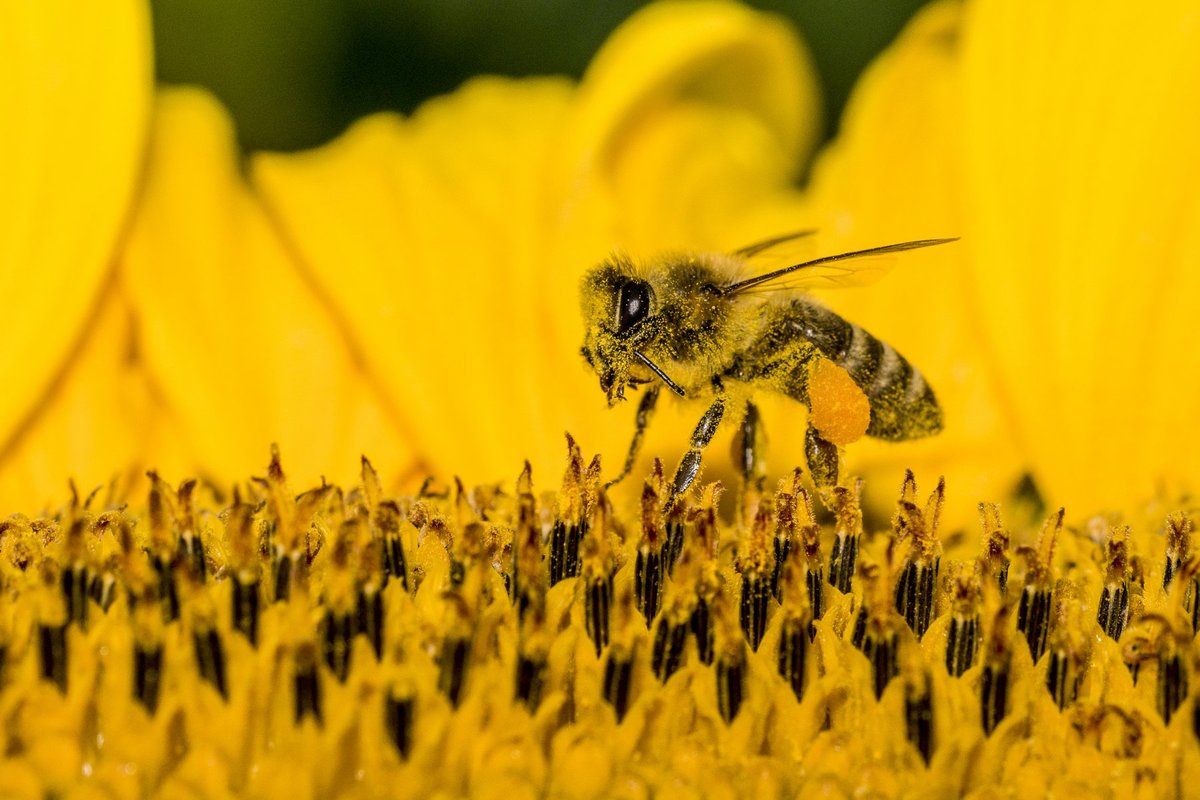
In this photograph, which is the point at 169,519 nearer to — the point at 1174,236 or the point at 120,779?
the point at 120,779

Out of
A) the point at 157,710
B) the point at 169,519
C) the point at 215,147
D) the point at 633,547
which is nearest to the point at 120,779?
the point at 157,710

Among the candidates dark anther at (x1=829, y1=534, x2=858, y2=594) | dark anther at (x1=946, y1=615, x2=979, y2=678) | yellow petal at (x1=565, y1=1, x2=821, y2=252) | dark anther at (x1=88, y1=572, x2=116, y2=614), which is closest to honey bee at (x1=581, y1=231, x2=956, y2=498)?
dark anther at (x1=829, y1=534, x2=858, y2=594)

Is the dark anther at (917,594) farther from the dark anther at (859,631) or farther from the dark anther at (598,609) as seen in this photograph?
the dark anther at (598,609)

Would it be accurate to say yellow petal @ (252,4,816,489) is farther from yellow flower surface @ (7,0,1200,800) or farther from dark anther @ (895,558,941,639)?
dark anther @ (895,558,941,639)

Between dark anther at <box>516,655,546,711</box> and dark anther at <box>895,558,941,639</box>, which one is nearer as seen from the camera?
dark anther at <box>516,655,546,711</box>

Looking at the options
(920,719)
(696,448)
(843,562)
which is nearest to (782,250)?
(696,448)

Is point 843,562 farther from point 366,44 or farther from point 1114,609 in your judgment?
point 366,44
